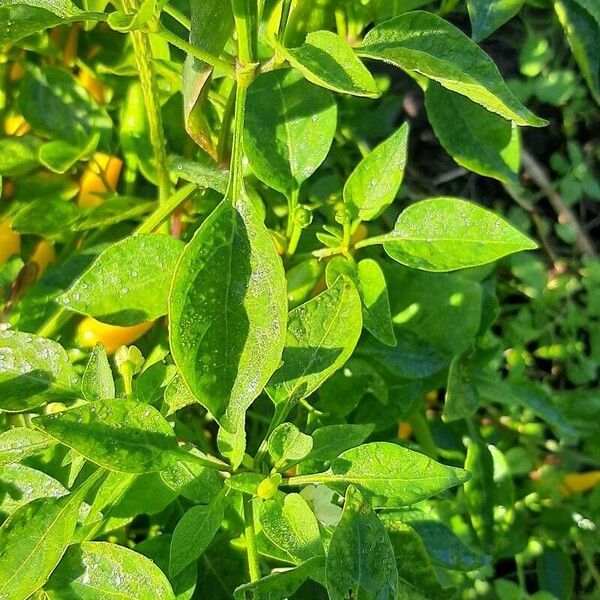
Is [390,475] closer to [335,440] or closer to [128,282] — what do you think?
[335,440]

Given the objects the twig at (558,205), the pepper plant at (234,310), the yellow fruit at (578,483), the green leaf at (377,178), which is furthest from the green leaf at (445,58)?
the twig at (558,205)

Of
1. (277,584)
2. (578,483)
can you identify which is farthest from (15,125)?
(578,483)

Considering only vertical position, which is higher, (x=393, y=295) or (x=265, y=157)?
(x=265, y=157)

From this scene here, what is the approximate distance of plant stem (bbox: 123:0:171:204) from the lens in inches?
25.1

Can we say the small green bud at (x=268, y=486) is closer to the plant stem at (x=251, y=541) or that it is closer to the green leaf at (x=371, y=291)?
the plant stem at (x=251, y=541)

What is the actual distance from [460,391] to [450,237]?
236 millimetres

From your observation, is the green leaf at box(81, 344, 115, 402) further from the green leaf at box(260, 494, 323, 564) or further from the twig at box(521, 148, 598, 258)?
the twig at box(521, 148, 598, 258)

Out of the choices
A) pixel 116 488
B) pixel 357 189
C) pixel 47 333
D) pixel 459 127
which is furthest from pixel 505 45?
pixel 116 488

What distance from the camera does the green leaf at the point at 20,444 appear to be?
0.63 m

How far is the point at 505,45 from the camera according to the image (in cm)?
167

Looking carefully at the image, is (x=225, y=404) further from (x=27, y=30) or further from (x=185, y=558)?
(x=27, y=30)

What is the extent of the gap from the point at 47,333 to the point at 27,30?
31 centimetres

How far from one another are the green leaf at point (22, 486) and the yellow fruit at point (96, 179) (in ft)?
1.06

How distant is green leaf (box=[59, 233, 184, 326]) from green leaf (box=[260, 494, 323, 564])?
0.17 meters
